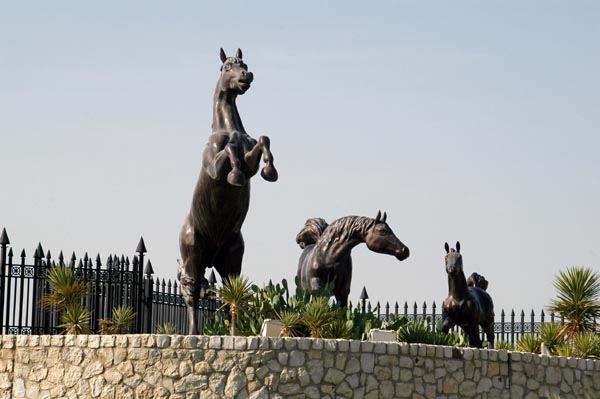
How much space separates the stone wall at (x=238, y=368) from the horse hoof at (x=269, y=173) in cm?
205

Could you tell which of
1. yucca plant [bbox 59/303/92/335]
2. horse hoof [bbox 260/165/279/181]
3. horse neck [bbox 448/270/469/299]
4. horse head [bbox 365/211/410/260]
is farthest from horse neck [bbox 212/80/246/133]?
horse neck [bbox 448/270/469/299]

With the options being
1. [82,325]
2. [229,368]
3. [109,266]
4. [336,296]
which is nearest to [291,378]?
[229,368]

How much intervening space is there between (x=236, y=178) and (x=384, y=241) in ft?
9.37

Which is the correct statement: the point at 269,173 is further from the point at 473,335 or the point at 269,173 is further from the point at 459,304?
the point at 473,335

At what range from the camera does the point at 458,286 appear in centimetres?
2225

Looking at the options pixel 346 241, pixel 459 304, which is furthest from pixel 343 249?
pixel 459 304

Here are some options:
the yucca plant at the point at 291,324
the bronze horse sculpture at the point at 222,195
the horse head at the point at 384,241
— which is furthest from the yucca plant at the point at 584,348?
the bronze horse sculpture at the point at 222,195

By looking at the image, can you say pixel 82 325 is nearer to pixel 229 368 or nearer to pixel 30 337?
pixel 30 337

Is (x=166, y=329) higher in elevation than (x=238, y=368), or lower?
higher

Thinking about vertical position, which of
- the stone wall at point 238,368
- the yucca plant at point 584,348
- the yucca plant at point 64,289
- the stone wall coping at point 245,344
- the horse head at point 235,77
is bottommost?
the stone wall at point 238,368

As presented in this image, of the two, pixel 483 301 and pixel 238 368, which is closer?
pixel 238 368

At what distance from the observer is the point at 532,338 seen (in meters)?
24.2

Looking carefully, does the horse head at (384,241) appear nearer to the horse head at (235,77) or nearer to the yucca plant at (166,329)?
the horse head at (235,77)

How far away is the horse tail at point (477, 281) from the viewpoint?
80.3 ft
